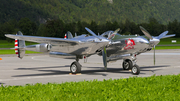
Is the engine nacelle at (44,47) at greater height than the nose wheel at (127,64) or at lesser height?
greater

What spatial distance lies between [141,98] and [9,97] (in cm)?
429

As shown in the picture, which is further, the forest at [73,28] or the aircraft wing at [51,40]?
the forest at [73,28]

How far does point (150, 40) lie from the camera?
18.3 meters

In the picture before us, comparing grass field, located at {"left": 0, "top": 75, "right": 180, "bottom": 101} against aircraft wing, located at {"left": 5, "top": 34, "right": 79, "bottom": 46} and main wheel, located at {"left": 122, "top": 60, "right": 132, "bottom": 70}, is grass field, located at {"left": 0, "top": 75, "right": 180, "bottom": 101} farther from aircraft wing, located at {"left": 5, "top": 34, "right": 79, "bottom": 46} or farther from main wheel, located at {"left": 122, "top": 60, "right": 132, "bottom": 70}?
main wheel, located at {"left": 122, "top": 60, "right": 132, "bottom": 70}

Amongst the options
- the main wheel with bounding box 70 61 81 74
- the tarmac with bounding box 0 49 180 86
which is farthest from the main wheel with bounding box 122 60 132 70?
the main wheel with bounding box 70 61 81 74

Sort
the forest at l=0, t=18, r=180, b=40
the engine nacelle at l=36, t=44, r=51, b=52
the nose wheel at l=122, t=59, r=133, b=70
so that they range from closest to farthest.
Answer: the engine nacelle at l=36, t=44, r=51, b=52 < the nose wheel at l=122, t=59, r=133, b=70 < the forest at l=0, t=18, r=180, b=40

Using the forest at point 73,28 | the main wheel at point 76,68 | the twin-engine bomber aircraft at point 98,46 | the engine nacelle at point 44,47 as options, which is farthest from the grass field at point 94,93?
the forest at point 73,28

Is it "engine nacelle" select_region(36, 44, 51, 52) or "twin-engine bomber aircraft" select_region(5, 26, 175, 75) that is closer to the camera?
"twin-engine bomber aircraft" select_region(5, 26, 175, 75)

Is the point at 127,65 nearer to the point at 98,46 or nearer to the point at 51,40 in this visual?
the point at 98,46

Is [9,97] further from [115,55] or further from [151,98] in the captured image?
[115,55]

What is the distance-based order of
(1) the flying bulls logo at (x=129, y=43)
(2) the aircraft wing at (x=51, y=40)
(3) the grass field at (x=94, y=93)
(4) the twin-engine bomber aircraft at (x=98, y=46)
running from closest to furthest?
(3) the grass field at (x=94, y=93) → (2) the aircraft wing at (x=51, y=40) → (4) the twin-engine bomber aircraft at (x=98, y=46) → (1) the flying bulls logo at (x=129, y=43)

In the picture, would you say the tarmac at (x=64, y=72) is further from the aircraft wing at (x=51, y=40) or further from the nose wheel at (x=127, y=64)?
the aircraft wing at (x=51, y=40)

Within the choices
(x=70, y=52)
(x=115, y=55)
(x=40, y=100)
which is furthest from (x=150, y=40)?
(x=40, y=100)

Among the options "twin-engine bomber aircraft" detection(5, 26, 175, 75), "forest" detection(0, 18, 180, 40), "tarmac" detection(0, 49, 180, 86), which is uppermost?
"forest" detection(0, 18, 180, 40)
